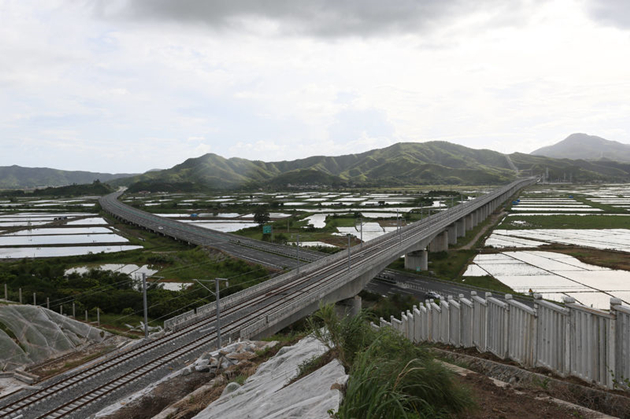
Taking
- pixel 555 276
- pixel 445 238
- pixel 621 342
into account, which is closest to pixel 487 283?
pixel 555 276

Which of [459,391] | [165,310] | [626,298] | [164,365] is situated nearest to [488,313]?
[459,391]

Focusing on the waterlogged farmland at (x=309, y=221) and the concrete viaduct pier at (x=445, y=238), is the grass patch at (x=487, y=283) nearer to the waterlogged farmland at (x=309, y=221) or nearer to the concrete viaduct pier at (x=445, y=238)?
the concrete viaduct pier at (x=445, y=238)

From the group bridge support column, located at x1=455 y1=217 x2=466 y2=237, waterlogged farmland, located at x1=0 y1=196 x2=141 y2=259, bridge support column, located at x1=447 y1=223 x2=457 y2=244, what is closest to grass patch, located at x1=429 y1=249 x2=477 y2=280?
bridge support column, located at x1=447 y1=223 x2=457 y2=244

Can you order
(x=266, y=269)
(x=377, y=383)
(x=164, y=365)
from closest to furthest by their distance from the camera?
(x=377, y=383), (x=164, y=365), (x=266, y=269)

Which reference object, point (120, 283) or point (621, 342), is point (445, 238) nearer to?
point (120, 283)

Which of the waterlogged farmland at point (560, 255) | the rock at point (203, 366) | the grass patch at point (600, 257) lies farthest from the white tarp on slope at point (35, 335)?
the grass patch at point (600, 257)

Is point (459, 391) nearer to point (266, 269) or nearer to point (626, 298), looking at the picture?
point (626, 298)

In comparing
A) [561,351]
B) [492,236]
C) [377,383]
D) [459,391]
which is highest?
[377,383]
